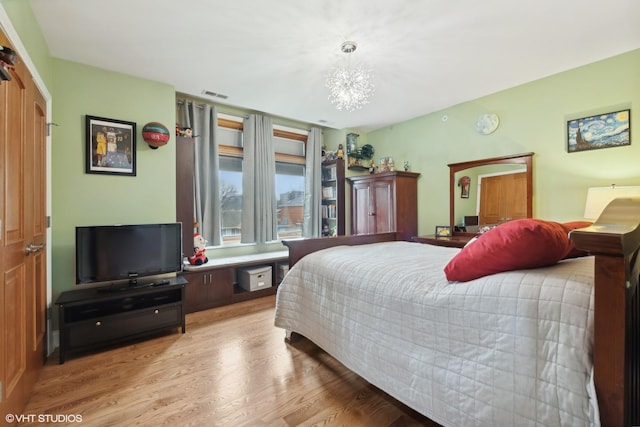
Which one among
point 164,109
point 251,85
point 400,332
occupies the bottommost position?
point 400,332

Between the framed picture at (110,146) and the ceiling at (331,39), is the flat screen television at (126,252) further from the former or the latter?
the ceiling at (331,39)

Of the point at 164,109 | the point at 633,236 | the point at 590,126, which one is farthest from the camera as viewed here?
the point at 164,109

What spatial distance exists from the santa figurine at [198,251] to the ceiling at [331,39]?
179 centimetres

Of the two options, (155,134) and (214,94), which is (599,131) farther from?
(155,134)

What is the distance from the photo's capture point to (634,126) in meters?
2.55

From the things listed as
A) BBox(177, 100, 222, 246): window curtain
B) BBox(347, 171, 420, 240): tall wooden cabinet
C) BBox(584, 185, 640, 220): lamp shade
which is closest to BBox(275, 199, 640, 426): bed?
BBox(584, 185, 640, 220): lamp shade

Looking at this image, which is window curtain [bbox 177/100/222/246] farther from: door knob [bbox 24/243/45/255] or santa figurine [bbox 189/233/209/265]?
door knob [bbox 24/243/45/255]

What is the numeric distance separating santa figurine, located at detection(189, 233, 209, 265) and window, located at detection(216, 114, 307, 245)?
0.52 meters

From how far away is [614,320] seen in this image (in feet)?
2.68

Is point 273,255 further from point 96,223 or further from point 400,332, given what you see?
point 400,332

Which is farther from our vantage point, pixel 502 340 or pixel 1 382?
pixel 1 382

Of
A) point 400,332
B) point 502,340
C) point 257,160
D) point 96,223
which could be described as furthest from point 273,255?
point 502,340

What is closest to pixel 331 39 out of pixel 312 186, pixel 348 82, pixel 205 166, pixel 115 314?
pixel 348 82

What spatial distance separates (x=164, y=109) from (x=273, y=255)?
2.28 m
